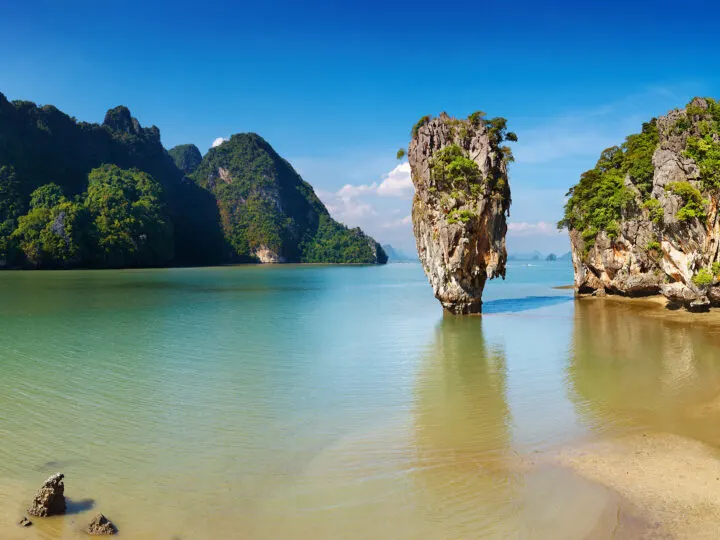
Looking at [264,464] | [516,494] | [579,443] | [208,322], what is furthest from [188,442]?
[208,322]

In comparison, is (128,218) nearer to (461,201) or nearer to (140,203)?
(140,203)

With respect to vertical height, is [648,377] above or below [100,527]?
below

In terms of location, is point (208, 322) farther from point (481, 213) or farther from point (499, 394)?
point (499, 394)

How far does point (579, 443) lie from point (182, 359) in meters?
11.4

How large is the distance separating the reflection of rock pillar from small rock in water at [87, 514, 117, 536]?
12.6 ft

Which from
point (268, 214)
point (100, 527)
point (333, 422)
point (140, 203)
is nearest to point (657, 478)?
point (333, 422)

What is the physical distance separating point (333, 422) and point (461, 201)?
55.3ft

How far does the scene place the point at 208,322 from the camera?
2320 cm

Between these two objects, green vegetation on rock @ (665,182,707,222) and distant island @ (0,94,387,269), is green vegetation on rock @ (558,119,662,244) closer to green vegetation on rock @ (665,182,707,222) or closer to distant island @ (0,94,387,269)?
green vegetation on rock @ (665,182,707,222)

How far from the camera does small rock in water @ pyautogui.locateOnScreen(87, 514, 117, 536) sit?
5.49 meters

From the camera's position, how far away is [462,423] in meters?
9.46

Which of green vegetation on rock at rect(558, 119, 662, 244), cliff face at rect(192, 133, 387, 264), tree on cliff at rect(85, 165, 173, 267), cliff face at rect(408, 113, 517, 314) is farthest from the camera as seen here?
cliff face at rect(192, 133, 387, 264)

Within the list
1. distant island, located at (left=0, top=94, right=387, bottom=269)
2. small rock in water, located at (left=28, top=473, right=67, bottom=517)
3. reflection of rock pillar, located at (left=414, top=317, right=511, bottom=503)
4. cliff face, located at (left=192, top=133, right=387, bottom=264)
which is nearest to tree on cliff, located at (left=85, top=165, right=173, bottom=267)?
distant island, located at (left=0, top=94, right=387, bottom=269)

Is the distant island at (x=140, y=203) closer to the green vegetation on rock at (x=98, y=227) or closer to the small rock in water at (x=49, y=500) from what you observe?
the green vegetation on rock at (x=98, y=227)
